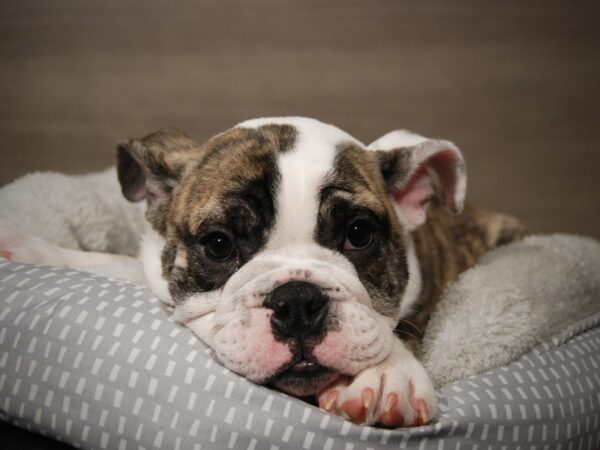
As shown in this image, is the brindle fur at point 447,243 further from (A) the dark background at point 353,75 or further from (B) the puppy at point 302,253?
(A) the dark background at point 353,75

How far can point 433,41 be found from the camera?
2.71 metres

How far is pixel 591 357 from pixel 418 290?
0.56 meters

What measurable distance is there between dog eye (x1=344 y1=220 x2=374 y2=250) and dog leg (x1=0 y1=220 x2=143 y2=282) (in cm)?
74

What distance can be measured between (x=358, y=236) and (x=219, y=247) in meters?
0.37

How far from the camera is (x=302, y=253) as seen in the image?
1.40 m

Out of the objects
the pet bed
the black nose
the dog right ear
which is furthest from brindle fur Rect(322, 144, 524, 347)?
the dog right ear

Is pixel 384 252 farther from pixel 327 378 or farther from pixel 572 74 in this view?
pixel 572 74

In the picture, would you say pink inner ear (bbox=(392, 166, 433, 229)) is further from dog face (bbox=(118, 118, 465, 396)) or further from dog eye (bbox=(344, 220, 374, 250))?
dog eye (bbox=(344, 220, 374, 250))

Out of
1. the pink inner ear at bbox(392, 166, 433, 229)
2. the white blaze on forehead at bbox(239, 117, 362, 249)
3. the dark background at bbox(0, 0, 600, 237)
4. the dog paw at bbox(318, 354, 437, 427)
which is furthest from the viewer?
the dark background at bbox(0, 0, 600, 237)

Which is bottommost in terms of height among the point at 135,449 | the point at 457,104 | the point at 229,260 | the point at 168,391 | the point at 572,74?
the point at 135,449

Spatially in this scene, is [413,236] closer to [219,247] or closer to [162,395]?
[219,247]

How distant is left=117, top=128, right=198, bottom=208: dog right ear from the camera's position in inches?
69.3

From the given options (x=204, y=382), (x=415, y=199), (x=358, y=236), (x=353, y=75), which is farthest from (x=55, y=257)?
(x=353, y=75)

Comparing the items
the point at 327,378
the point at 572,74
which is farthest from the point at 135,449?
the point at 572,74
